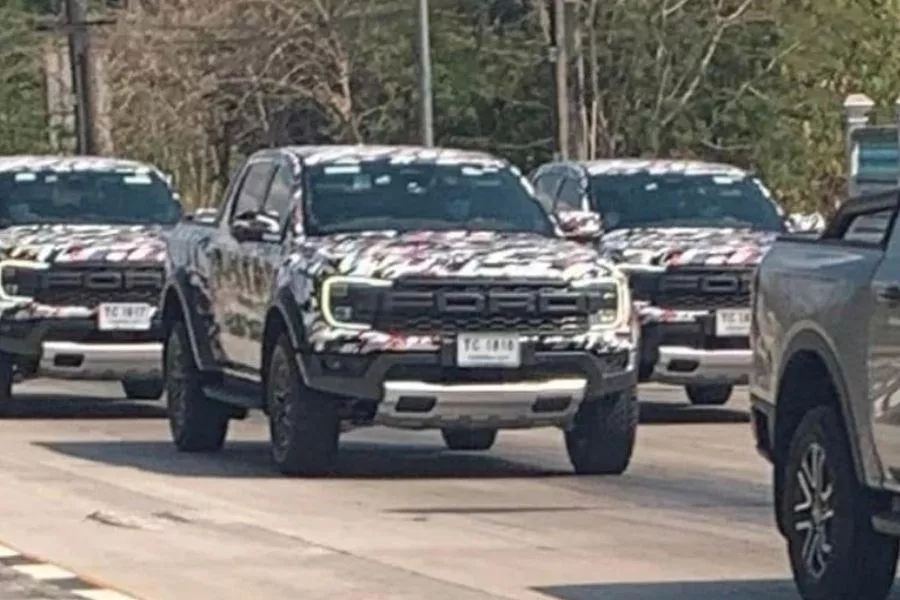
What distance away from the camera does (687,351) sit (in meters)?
21.2

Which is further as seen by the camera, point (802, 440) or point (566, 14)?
point (566, 14)

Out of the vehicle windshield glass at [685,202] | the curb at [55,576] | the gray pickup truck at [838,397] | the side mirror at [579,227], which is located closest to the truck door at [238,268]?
the side mirror at [579,227]

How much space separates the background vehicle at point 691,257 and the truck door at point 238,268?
2.08 m

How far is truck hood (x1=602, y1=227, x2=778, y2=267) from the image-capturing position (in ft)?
69.8

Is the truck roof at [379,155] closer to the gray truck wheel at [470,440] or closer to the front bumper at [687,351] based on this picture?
→ the gray truck wheel at [470,440]

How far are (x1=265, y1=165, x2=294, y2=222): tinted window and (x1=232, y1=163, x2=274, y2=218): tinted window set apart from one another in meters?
0.16

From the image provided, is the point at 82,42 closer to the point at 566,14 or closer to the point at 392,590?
the point at 566,14

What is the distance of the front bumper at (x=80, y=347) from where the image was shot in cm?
2222

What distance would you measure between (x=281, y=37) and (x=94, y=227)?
34.0m

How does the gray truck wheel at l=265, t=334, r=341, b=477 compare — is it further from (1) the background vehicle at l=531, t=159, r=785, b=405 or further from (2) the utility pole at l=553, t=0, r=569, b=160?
(2) the utility pole at l=553, t=0, r=569, b=160

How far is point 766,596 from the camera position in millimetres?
12266

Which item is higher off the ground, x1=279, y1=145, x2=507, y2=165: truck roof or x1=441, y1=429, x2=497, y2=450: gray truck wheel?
x1=279, y1=145, x2=507, y2=165: truck roof

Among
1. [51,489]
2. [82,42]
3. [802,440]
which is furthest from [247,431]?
[82,42]

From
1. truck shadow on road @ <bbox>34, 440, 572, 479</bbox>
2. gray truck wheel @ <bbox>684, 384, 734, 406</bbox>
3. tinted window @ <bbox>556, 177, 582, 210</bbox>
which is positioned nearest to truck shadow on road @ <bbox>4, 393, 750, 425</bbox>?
gray truck wheel @ <bbox>684, 384, 734, 406</bbox>
